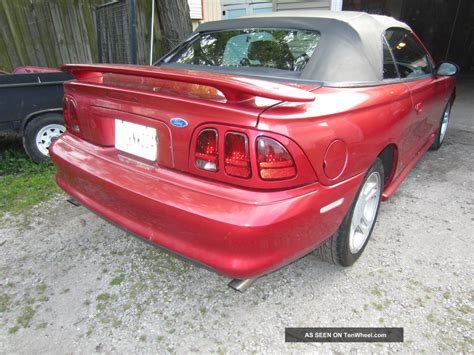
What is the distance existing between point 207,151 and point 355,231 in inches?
49.6

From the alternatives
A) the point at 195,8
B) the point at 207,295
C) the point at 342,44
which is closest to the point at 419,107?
the point at 342,44

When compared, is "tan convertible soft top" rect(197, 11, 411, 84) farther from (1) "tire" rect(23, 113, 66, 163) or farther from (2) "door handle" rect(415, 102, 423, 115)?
(1) "tire" rect(23, 113, 66, 163)

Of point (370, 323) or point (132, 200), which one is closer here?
point (132, 200)

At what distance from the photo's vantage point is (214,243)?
4.76 feet

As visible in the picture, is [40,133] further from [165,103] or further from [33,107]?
[165,103]

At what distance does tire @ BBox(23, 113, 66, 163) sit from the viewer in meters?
3.64

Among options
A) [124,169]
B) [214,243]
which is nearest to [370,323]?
[214,243]

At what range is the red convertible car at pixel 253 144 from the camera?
1416 mm

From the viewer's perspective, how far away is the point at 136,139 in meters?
1.74

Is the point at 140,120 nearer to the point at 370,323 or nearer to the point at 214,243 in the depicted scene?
the point at 214,243

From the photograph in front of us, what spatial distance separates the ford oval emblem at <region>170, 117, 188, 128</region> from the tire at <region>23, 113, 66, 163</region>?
2817 mm

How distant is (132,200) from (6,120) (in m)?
2.75


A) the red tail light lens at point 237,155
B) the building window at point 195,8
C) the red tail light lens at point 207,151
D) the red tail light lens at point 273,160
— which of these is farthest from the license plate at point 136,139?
the building window at point 195,8

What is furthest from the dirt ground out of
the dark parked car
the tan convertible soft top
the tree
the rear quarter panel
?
the tree
